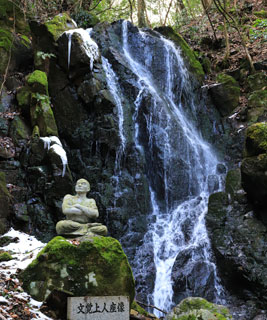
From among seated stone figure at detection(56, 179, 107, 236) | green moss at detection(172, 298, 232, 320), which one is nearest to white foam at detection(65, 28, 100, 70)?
seated stone figure at detection(56, 179, 107, 236)

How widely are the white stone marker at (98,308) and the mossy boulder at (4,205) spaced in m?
5.19

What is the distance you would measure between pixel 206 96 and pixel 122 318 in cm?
1232

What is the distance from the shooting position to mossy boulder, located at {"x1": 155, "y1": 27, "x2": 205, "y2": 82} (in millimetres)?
15906

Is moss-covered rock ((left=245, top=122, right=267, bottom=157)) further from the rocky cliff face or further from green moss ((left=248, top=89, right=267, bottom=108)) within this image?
green moss ((left=248, top=89, right=267, bottom=108))

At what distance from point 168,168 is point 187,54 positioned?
22.7 ft

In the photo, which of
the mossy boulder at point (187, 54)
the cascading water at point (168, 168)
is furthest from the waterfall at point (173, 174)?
the mossy boulder at point (187, 54)

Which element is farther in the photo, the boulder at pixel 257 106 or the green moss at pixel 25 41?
the green moss at pixel 25 41

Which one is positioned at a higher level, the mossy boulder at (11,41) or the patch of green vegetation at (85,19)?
the patch of green vegetation at (85,19)

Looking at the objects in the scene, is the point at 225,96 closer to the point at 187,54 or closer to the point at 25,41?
the point at 187,54

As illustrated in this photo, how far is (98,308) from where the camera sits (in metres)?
4.44

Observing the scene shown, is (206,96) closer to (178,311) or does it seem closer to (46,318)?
(178,311)

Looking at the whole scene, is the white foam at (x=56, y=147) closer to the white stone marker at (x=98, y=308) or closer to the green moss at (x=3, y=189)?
the green moss at (x=3, y=189)

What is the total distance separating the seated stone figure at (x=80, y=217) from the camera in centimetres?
621

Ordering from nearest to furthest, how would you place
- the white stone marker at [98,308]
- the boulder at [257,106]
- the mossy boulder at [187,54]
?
the white stone marker at [98,308]
the boulder at [257,106]
the mossy boulder at [187,54]
